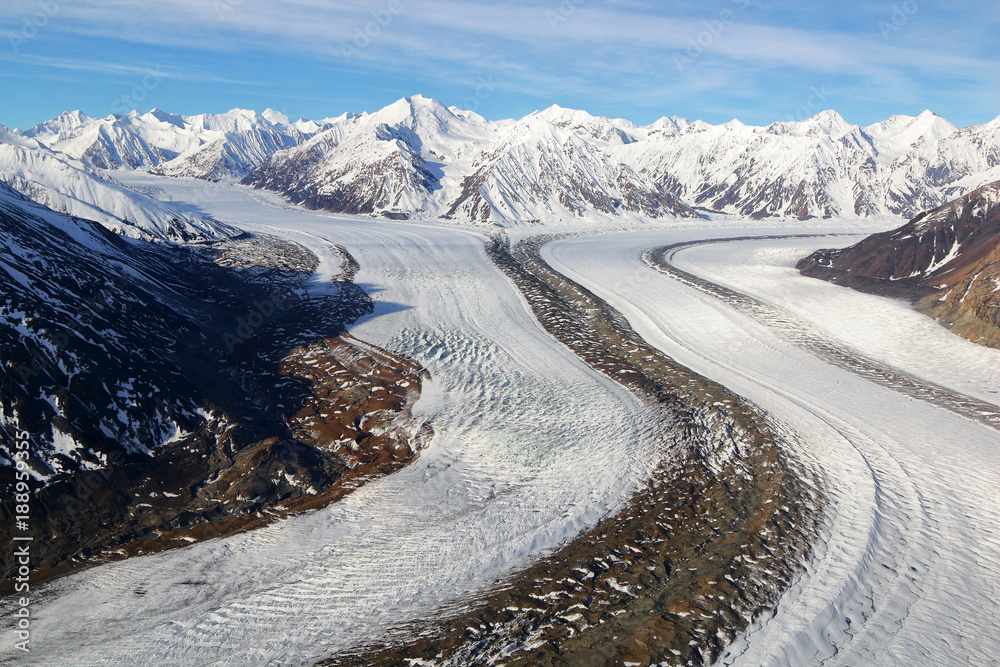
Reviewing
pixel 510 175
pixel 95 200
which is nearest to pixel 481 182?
pixel 510 175

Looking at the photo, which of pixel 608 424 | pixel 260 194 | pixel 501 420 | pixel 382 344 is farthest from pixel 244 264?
pixel 260 194

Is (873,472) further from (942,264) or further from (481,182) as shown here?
(481,182)

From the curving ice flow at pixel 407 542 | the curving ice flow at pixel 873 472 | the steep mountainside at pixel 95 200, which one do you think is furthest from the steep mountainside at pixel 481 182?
the curving ice flow at pixel 407 542

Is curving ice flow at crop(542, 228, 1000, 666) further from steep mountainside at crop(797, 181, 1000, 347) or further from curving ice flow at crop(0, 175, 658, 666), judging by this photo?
curving ice flow at crop(0, 175, 658, 666)

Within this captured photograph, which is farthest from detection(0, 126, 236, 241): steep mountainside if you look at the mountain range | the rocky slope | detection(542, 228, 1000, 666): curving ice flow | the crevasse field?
detection(542, 228, 1000, 666): curving ice flow

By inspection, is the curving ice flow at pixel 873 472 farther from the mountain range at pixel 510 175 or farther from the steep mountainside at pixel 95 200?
the mountain range at pixel 510 175

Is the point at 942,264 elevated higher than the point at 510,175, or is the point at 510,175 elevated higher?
the point at 510,175
